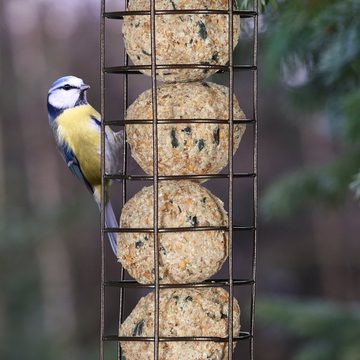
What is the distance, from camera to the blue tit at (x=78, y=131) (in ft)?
11.0

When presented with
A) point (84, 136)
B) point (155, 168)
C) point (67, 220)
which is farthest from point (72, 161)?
point (67, 220)

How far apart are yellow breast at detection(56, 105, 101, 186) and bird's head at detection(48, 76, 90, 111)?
0.03 meters

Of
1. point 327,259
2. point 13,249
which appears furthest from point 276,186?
point 327,259

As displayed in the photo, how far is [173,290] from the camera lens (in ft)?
8.76

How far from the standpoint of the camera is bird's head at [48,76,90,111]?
10.8 ft

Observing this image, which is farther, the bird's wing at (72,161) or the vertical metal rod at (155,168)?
the bird's wing at (72,161)

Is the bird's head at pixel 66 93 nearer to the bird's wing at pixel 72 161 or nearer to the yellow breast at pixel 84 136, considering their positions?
the yellow breast at pixel 84 136

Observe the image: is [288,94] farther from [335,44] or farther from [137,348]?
[137,348]

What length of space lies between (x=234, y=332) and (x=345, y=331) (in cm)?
170

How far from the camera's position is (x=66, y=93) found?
3.41 m

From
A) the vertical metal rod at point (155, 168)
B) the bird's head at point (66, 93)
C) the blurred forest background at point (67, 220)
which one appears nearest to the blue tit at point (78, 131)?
the bird's head at point (66, 93)

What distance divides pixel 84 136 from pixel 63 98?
147 mm

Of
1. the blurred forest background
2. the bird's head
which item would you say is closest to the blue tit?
the bird's head

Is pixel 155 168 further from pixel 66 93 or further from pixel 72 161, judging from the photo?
pixel 72 161
